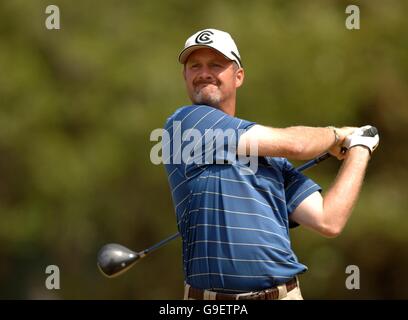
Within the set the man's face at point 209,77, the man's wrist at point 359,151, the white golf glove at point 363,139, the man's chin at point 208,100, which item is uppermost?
the man's face at point 209,77

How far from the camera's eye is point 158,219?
38.3ft

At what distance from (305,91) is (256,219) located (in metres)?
7.63

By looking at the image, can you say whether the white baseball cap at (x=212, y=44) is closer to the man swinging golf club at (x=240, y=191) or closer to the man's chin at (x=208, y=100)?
the man swinging golf club at (x=240, y=191)

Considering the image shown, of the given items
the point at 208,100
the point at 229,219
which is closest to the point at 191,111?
the point at 208,100

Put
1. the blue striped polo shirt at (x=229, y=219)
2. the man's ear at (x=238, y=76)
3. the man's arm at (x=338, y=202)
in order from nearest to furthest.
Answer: the blue striped polo shirt at (x=229, y=219)
the man's arm at (x=338, y=202)
the man's ear at (x=238, y=76)

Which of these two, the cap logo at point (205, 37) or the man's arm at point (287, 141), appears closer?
the man's arm at point (287, 141)

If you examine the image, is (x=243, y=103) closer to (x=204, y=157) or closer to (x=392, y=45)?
(x=392, y=45)

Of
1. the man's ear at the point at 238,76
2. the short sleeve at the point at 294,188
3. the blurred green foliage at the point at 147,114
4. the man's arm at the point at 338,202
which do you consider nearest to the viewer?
the man's arm at the point at 338,202

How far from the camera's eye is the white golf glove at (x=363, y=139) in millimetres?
4258

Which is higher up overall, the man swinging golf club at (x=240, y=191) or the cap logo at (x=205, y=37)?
the cap logo at (x=205, y=37)

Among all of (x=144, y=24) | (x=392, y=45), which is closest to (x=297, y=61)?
(x=392, y=45)

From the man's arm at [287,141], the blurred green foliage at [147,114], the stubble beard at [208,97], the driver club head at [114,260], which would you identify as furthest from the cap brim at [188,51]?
the blurred green foliage at [147,114]

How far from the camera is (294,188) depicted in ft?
14.1

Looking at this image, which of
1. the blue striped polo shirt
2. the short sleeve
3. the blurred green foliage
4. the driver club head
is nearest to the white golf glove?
the short sleeve
